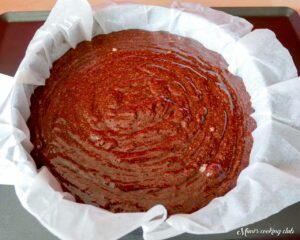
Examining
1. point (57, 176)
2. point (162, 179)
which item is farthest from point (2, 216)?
point (162, 179)

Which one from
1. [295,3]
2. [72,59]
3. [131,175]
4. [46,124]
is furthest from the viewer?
[295,3]

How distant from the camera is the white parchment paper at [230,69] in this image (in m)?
0.99

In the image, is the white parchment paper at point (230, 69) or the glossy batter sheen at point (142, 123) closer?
the white parchment paper at point (230, 69)

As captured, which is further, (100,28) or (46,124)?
(100,28)

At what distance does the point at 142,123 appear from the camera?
1320 mm

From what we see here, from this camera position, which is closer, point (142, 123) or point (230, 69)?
point (142, 123)

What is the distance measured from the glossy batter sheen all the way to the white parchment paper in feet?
0.16

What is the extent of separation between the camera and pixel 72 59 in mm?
1534

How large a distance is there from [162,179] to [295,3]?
1043 millimetres

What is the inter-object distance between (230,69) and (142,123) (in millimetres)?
400

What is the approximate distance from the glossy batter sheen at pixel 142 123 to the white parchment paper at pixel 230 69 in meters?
0.05

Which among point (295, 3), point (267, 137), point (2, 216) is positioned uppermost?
point (295, 3)

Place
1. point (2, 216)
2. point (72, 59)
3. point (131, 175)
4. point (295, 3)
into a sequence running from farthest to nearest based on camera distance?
1. point (295, 3)
2. point (72, 59)
3. point (131, 175)
4. point (2, 216)

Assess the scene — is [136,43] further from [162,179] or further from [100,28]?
[162,179]
